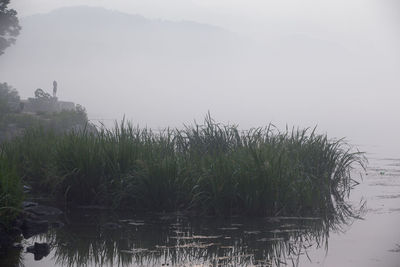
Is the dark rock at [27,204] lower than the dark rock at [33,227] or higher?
higher

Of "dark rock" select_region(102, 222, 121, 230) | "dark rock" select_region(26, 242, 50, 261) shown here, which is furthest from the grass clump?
"dark rock" select_region(102, 222, 121, 230)

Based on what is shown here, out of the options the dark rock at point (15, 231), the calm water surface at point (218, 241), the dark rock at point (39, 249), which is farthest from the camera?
the dark rock at point (15, 231)

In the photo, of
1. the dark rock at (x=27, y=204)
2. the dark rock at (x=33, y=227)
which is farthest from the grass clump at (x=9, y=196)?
the dark rock at (x=27, y=204)

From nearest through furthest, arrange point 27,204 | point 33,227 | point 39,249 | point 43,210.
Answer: point 39,249 < point 33,227 < point 27,204 < point 43,210

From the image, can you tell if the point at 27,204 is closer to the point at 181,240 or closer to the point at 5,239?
the point at 5,239

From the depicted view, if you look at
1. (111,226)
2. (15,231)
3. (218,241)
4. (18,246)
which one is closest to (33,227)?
(15,231)

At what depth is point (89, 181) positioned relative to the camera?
1255 cm

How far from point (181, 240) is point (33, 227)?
2598 millimetres

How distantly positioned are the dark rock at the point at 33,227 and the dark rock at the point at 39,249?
40.7 inches

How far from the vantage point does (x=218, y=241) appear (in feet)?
32.0

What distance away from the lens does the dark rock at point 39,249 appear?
8.98 metres

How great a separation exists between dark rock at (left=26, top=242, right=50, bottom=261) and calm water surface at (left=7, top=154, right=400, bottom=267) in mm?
A: 92

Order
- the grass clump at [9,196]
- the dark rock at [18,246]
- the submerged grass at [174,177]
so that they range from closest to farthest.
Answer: the dark rock at [18,246], the grass clump at [9,196], the submerged grass at [174,177]

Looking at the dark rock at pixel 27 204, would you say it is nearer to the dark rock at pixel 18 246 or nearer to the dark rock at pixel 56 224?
the dark rock at pixel 56 224
